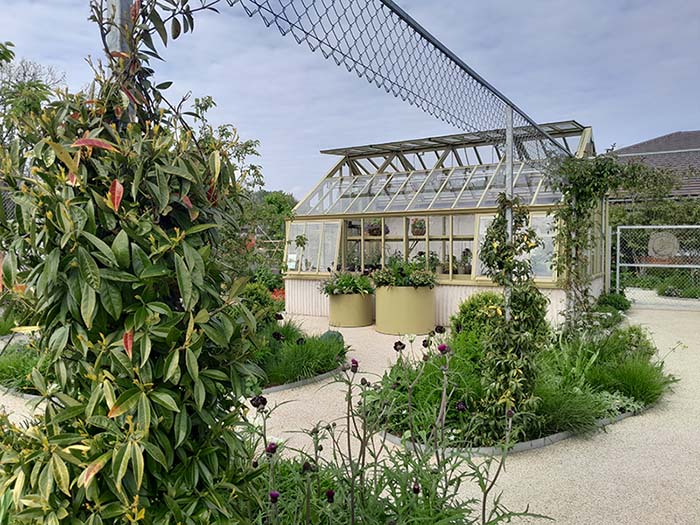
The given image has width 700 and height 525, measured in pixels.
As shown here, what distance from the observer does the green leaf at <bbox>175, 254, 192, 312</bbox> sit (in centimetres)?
121

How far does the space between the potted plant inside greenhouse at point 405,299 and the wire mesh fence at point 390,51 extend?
347cm

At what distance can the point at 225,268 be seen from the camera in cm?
148

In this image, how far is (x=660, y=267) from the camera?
1257 centimetres

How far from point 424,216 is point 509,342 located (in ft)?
19.6

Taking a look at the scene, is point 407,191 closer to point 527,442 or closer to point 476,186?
point 476,186

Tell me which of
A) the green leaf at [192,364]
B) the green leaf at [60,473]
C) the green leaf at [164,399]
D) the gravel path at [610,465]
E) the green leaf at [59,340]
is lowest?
the gravel path at [610,465]

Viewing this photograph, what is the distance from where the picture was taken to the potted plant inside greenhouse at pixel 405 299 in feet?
25.6

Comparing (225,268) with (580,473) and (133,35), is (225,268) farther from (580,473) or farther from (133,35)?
(580,473)

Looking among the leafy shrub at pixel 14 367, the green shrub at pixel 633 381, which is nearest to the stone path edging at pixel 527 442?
the green shrub at pixel 633 381

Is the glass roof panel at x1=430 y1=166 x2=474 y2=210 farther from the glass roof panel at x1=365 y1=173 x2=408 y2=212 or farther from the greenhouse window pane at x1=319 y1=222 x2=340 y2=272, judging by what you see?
the greenhouse window pane at x1=319 y1=222 x2=340 y2=272

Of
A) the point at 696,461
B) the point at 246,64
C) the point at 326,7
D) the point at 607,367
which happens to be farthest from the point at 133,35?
the point at 607,367

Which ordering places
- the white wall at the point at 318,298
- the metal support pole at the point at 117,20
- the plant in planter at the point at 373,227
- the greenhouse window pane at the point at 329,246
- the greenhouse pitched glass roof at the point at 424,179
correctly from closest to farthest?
the metal support pole at the point at 117,20, the white wall at the point at 318,298, the greenhouse pitched glass roof at the point at 424,179, the plant in planter at the point at 373,227, the greenhouse window pane at the point at 329,246

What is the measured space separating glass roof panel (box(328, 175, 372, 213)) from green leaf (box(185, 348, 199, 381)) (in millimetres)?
9252

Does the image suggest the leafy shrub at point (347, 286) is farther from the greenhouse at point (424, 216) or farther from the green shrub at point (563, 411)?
the green shrub at point (563, 411)
